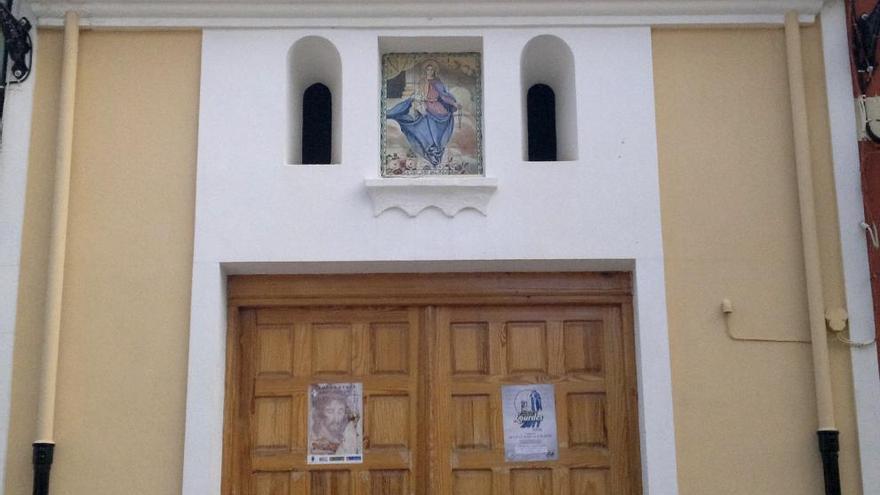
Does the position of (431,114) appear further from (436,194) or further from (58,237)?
(58,237)

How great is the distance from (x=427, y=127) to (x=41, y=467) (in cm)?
326

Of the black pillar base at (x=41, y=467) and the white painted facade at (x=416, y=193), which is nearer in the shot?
the black pillar base at (x=41, y=467)

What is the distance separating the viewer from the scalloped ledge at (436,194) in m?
7.27

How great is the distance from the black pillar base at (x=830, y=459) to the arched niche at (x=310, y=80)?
11.5ft

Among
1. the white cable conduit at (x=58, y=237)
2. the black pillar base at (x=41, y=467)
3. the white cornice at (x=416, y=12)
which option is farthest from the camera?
the white cornice at (x=416, y=12)

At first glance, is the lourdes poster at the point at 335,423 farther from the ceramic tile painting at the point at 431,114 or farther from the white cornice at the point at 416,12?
the white cornice at the point at 416,12

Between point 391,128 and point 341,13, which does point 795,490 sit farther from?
point 341,13

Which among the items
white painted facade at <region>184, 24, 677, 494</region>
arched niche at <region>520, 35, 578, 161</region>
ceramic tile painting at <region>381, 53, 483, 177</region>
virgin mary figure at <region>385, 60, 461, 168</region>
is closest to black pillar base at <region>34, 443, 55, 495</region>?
white painted facade at <region>184, 24, 677, 494</region>

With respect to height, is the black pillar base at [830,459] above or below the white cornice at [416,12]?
below

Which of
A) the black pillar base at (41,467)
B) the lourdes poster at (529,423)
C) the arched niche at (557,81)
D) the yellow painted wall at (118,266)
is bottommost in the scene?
the black pillar base at (41,467)

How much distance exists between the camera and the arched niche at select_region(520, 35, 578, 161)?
7613mm

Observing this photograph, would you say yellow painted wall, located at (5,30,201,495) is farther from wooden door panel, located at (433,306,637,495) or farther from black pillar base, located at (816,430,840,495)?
black pillar base, located at (816,430,840,495)

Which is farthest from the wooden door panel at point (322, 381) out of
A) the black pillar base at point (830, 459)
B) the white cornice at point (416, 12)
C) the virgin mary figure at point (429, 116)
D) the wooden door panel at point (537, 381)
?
the black pillar base at point (830, 459)

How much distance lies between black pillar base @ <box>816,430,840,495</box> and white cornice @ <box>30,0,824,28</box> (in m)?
2.73
